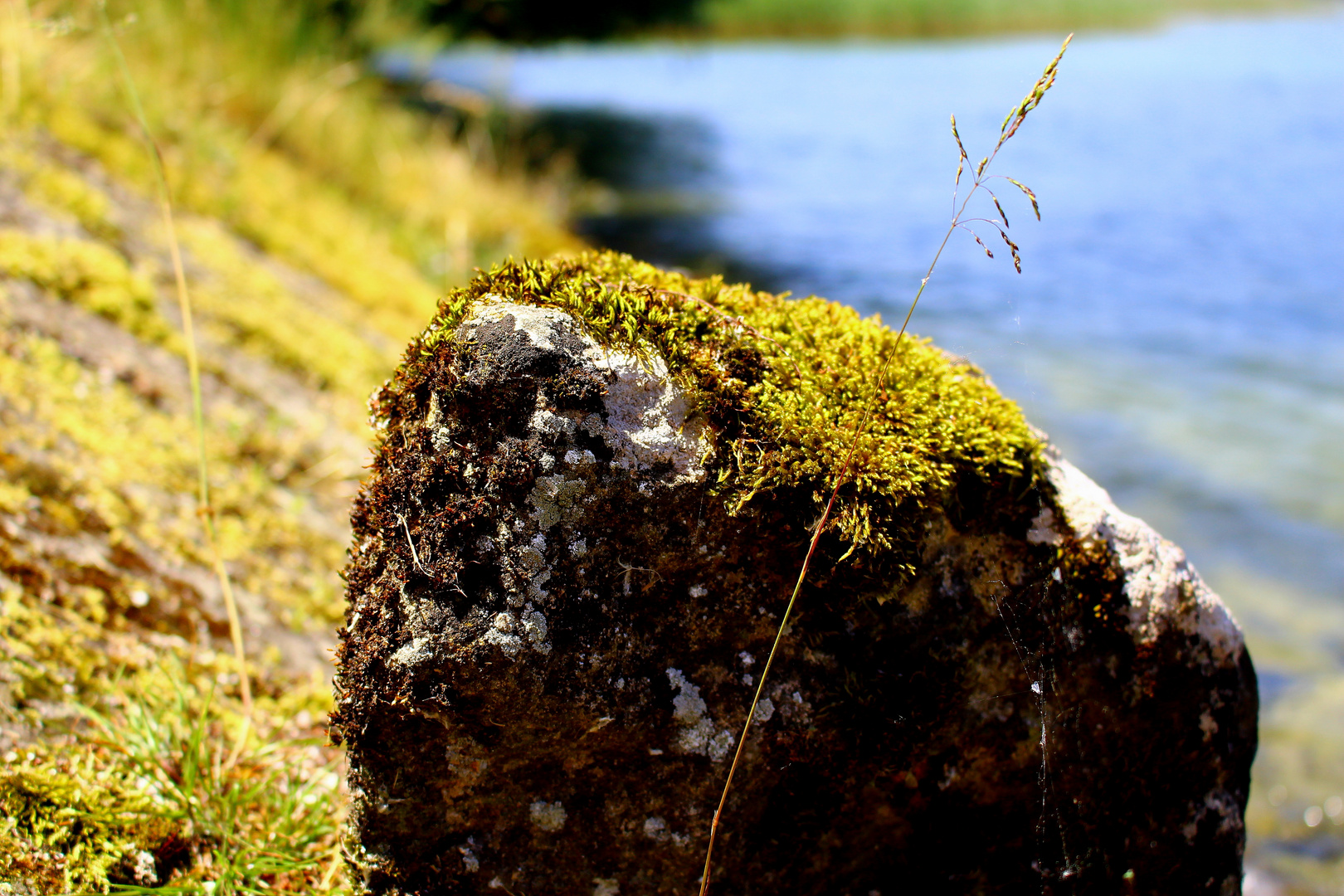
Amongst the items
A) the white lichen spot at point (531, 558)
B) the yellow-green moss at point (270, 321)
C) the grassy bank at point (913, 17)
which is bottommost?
the white lichen spot at point (531, 558)

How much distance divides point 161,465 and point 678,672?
242 centimetres

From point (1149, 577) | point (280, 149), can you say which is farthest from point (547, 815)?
point (280, 149)

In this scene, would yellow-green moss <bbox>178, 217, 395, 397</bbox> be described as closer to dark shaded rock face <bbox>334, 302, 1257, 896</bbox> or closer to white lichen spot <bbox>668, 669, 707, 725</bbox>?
dark shaded rock face <bbox>334, 302, 1257, 896</bbox>

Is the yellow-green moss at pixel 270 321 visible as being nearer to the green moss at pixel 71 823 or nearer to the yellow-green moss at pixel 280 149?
the yellow-green moss at pixel 280 149

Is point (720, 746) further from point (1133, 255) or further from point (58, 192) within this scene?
point (1133, 255)

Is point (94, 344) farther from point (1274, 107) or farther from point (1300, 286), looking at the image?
point (1274, 107)

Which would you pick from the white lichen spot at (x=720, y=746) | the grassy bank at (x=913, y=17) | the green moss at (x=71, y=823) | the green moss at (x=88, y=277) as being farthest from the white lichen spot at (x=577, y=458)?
the grassy bank at (x=913, y=17)

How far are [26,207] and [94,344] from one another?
1.02m

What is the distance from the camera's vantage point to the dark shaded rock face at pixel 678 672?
171 centimetres

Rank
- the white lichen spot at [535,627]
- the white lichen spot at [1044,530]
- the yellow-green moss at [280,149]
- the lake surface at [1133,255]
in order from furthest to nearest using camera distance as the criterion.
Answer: the lake surface at [1133,255] < the yellow-green moss at [280,149] < the white lichen spot at [1044,530] < the white lichen spot at [535,627]

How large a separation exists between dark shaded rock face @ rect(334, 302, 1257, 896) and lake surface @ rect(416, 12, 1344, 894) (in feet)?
2.32

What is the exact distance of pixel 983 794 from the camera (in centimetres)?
188

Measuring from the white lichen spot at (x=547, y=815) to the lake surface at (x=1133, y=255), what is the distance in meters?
1.38

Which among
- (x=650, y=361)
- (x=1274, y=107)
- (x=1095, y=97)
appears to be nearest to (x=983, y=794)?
(x=650, y=361)
